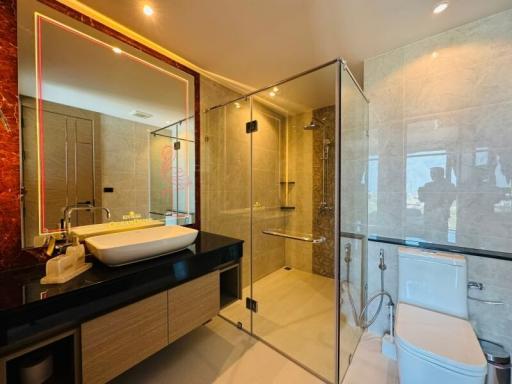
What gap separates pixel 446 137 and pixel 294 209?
5.81ft

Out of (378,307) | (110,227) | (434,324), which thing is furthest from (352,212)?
(110,227)

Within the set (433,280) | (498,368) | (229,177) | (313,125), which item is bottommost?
(498,368)

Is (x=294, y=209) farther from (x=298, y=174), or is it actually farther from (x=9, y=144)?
(x=9, y=144)

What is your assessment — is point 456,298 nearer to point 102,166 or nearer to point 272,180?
point 272,180

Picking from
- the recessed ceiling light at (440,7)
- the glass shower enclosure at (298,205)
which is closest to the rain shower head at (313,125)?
the glass shower enclosure at (298,205)

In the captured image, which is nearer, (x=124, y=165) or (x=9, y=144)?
(x=9, y=144)

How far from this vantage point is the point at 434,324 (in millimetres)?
1382

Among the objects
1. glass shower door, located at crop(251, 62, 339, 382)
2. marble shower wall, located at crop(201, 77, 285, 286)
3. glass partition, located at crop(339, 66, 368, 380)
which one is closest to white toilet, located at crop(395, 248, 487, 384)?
glass partition, located at crop(339, 66, 368, 380)

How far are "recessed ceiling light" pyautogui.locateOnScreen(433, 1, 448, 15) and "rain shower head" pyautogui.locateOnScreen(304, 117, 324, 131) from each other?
1395mm

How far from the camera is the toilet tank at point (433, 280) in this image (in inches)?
58.9

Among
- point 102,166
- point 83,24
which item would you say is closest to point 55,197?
point 102,166

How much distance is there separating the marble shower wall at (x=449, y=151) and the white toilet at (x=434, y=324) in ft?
0.58

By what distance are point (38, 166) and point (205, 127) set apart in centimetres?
138

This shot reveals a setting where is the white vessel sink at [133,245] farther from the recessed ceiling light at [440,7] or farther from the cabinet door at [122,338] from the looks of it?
the recessed ceiling light at [440,7]
